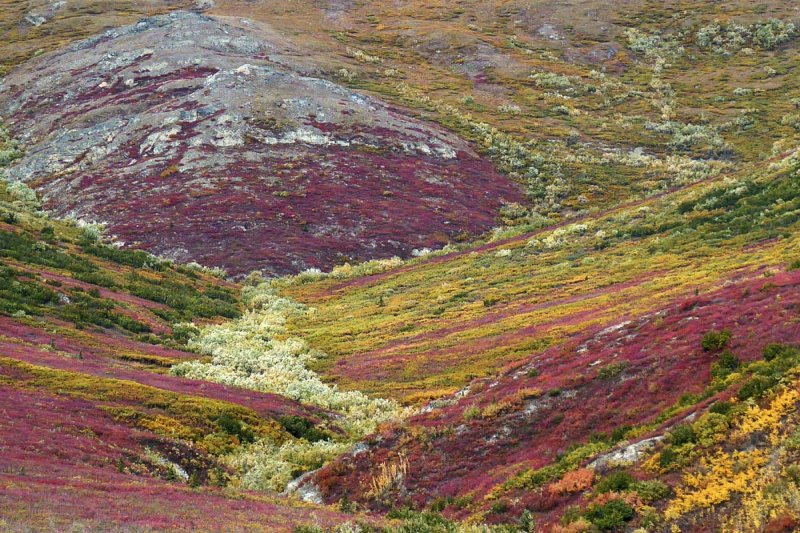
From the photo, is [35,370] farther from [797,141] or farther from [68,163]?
[797,141]

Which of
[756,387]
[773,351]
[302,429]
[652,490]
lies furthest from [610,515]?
[302,429]

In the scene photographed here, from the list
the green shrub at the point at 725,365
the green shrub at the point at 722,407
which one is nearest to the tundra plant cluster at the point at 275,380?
the green shrub at the point at 725,365

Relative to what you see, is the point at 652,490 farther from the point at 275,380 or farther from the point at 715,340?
the point at 275,380

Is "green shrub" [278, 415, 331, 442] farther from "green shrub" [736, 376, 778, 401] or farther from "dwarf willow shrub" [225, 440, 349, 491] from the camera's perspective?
"green shrub" [736, 376, 778, 401]

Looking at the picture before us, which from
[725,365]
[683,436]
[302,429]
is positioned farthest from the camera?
[302,429]

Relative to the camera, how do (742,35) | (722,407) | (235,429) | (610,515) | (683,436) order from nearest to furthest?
(610,515) → (683,436) → (722,407) → (235,429) → (742,35)
